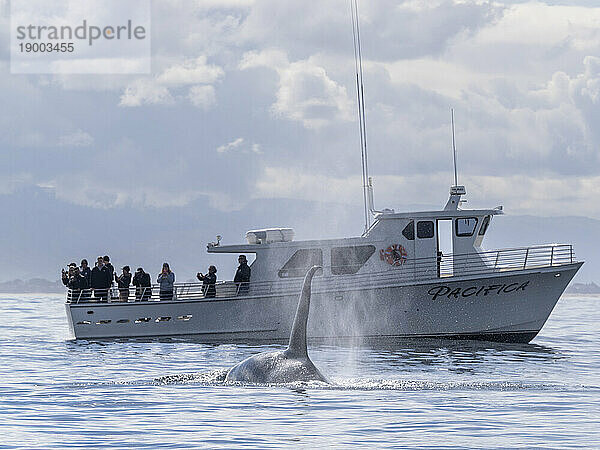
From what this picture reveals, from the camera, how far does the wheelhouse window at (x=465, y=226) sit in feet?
121

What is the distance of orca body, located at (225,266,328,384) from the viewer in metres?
20.7

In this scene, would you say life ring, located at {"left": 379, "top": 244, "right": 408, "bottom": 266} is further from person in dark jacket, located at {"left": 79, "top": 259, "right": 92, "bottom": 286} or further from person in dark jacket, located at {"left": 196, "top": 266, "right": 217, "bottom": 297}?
person in dark jacket, located at {"left": 79, "top": 259, "right": 92, "bottom": 286}

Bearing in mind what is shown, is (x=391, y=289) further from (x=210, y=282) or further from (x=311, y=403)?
(x=311, y=403)

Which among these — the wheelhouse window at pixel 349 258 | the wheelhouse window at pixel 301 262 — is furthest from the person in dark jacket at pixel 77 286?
the wheelhouse window at pixel 349 258

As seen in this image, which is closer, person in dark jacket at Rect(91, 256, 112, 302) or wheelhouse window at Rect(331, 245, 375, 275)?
wheelhouse window at Rect(331, 245, 375, 275)

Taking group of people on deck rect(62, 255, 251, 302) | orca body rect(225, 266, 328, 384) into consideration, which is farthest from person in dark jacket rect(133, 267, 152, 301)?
orca body rect(225, 266, 328, 384)

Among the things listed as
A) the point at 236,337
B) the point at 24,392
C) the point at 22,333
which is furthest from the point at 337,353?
the point at 22,333

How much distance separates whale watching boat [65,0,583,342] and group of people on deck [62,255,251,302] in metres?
0.33

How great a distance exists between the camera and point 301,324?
20547 millimetres

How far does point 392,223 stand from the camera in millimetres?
36938

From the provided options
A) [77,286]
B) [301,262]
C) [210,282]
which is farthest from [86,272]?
[301,262]

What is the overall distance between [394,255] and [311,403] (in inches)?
693

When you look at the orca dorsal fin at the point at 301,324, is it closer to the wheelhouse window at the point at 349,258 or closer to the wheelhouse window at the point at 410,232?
the wheelhouse window at the point at 349,258

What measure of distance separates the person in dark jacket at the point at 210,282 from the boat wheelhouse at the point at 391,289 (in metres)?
0.19
